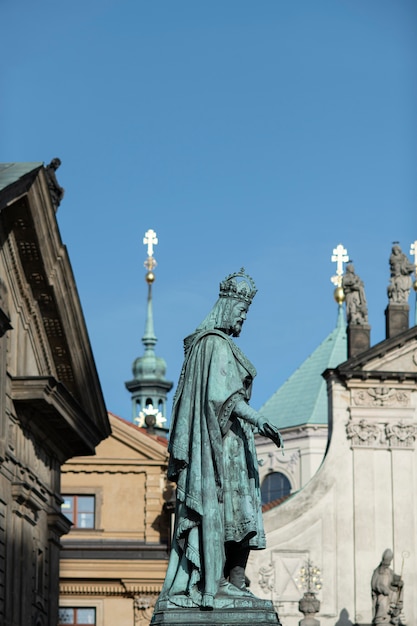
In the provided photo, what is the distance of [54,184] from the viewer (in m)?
30.5

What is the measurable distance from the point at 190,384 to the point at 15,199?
1684 centimetres

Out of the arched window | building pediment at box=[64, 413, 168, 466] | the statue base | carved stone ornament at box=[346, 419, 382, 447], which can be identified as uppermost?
the arched window

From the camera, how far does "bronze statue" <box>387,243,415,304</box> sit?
46.1 meters

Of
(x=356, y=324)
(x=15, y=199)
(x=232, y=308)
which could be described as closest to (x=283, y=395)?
(x=356, y=324)

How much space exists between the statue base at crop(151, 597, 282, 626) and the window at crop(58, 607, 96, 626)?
1282 inches

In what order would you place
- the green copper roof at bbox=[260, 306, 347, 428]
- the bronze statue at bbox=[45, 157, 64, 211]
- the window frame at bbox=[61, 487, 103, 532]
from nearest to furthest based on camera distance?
1. the bronze statue at bbox=[45, 157, 64, 211]
2. the window frame at bbox=[61, 487, 103, 532]
3. the green copper roof at bbox=[260, 306, 347, 428]

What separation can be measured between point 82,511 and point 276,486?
2080cm

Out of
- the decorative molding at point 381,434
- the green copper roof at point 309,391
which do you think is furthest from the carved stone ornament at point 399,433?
the green copper roof at point 309,391

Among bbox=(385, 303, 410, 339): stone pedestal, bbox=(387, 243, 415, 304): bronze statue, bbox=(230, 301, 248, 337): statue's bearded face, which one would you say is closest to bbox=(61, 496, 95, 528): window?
bbox=(385, 303, 410, 339): stone pedestal

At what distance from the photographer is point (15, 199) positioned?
2803 cm

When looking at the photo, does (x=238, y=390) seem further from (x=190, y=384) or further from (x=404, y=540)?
(x=404, y=540)

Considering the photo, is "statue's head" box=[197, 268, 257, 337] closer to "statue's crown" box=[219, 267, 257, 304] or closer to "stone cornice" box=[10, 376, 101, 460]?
"statue's crown" box=[219, 267, 257, 304]

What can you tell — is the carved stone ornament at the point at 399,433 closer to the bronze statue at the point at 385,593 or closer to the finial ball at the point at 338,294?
the bronze statue at the point at 385,593

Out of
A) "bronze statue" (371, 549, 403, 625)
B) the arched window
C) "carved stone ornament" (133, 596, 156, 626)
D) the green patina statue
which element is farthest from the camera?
the arched window
